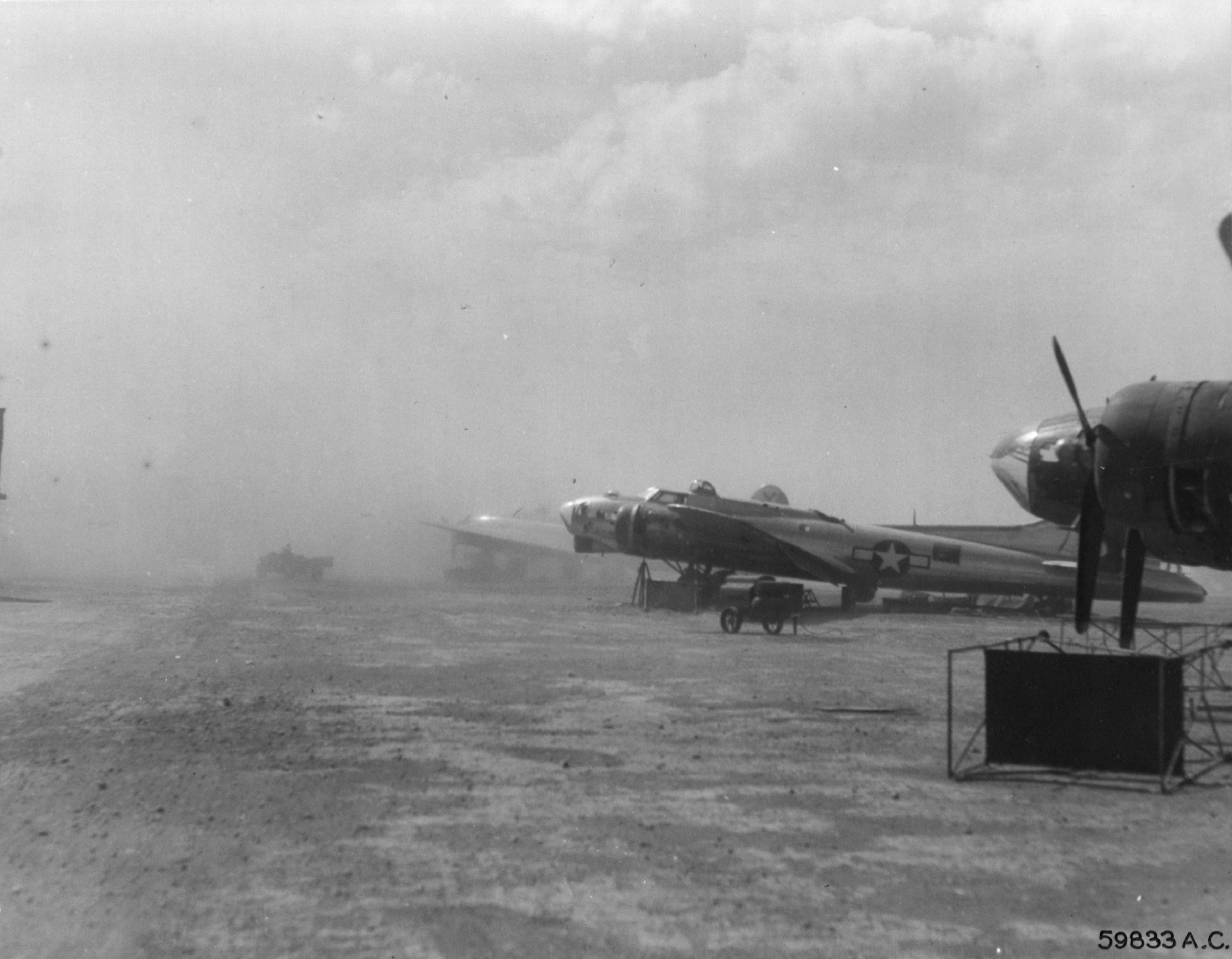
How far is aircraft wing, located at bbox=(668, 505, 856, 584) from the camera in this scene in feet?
127

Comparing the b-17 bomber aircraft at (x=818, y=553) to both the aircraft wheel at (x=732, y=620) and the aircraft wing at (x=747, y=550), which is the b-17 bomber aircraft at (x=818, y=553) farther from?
the aircraft wheel at (x=732, y=620)

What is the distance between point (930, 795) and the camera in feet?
35.3

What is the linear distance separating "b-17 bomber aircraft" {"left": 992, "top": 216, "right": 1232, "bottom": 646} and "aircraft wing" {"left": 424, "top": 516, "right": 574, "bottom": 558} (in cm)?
5752

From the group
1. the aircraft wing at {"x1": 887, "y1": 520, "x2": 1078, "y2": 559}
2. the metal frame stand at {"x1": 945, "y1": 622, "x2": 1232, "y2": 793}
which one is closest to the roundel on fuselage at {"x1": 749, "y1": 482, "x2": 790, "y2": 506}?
the aircraft wing at {"x1": 887, "y1": 520, "x2": 1078, "y2": 559}

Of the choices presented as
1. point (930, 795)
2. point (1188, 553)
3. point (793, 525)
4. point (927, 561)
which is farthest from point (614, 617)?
point (930, 795)

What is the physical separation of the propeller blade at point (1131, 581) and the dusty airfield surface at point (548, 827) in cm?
239

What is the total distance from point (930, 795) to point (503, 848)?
4.11 m

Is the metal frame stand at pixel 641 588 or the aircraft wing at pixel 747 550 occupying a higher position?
the aircraft wing at pixel 747 550

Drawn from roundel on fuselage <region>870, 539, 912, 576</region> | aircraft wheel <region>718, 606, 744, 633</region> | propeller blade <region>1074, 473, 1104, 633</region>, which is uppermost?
propeller blade <region>1074, 473, 1104, 633</region>

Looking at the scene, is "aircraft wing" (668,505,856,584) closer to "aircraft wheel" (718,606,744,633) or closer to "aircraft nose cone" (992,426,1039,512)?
"aircraft wheel" (718,606,744,633)

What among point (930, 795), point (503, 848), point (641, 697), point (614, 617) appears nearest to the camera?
point (503, 848)

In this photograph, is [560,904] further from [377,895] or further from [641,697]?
[641,697]

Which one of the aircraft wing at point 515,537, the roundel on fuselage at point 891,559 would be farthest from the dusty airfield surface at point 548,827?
the aircraft wing at point 515,537

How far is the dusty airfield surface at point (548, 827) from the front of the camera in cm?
696
